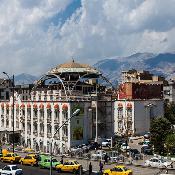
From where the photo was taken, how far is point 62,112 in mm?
93500

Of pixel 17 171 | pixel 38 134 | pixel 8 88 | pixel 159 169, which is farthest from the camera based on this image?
pixel 8 88

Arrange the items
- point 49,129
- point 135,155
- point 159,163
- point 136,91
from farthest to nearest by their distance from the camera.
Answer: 1. point 136,91
2. point 49,129
3. point 135,155
4. point 159,163

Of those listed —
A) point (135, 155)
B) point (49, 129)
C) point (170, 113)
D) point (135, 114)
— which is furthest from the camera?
point (170, 113)

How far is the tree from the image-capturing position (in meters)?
83.0

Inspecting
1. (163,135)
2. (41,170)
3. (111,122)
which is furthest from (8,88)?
(41,170)

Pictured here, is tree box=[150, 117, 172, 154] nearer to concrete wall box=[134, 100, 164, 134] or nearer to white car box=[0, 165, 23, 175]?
concrete wall box=[134, 100, 164, 134]

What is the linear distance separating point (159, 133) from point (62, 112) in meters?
19.6

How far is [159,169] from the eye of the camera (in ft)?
204

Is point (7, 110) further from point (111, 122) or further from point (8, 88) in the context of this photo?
point (8, 88)

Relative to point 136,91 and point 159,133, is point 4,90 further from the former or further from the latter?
point 159,133

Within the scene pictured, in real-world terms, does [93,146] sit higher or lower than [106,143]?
lower

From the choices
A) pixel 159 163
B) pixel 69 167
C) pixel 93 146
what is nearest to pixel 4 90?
pixel 93 146

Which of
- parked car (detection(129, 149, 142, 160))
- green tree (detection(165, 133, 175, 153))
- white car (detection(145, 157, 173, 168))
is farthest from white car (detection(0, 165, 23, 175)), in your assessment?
green tree (detection(165, 133, 175, 153))

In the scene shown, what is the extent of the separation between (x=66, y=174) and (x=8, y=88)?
117 meters
